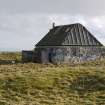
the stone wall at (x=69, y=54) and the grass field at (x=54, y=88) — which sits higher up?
the stone wall at (x=69, y=54)

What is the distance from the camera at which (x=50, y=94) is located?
25.9 meters

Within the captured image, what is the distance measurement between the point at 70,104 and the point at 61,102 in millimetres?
714

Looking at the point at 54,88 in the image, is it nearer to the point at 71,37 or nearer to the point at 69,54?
the point at 69,54

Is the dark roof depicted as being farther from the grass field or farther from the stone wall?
the grass field

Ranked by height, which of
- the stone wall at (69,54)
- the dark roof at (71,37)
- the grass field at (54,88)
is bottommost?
the grass field at (54,88)

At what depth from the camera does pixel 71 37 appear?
49125mm

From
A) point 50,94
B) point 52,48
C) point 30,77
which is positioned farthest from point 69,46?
point 50,94

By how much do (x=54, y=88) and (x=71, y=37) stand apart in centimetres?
2236

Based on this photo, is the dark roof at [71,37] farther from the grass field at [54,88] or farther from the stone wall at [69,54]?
the grass field at [54,88]

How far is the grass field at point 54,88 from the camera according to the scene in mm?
24314

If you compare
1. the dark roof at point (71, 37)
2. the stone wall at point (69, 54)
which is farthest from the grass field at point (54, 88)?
the dark roof at point (71, 37)

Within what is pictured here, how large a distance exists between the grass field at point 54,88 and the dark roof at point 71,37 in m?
16.3

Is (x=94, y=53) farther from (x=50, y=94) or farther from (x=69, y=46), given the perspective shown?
(x=50, y=94)

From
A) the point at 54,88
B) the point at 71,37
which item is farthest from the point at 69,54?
the point at 54,88
